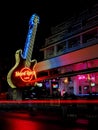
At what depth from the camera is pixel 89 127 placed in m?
14.7

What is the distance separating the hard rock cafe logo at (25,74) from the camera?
34.5 m

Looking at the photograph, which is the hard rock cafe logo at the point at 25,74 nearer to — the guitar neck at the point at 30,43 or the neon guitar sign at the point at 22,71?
the neon guitar sign at the point at 22,71

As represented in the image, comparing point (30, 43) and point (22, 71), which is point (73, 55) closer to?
point (22, 71)

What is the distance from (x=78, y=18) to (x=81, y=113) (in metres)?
17.1

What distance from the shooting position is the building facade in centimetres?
2558

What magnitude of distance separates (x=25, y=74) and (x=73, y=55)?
32.0 ft

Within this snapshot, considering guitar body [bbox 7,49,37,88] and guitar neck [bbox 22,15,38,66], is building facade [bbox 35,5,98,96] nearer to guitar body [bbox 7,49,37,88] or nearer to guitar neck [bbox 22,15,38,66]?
guitar body [bbox 7,49,37,88]

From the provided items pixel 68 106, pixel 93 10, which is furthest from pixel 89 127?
pixel 93 10

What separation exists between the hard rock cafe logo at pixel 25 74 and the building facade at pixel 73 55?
0.82 m

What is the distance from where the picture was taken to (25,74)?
3469 cm

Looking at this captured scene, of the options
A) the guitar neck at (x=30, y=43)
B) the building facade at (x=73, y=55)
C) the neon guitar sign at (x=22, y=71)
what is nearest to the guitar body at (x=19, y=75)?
the neon guitar sign at (x=22, y=71)

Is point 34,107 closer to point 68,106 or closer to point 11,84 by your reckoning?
point 68,106

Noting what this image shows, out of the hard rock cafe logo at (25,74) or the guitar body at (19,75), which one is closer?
the hard rock cafe logo at (25,74)

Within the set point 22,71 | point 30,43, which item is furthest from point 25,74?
point 30,43
